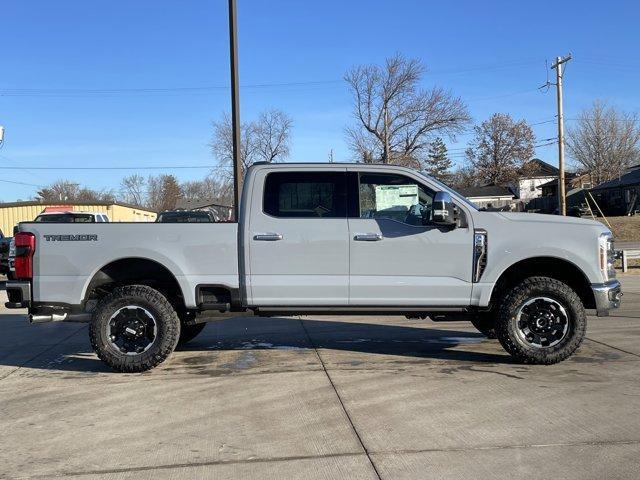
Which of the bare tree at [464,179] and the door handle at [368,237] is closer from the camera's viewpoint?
the door handle at [368,237]

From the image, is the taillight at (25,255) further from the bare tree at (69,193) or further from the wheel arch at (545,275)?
the bare tree at (69,193)

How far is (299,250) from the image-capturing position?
6344 mm

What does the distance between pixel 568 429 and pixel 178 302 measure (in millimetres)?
4302

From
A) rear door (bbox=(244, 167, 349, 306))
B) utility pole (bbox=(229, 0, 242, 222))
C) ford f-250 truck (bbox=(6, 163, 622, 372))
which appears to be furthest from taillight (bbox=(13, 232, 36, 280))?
utility pole (bbox=(229, 0, 242, 222))

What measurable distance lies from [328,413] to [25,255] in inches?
147

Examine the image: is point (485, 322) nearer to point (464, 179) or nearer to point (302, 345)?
point (302, 345)

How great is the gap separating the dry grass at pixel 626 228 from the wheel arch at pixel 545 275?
116 feet

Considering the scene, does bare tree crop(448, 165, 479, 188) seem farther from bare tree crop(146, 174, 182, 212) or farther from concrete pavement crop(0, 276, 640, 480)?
concrete pavement crop(0, 276, 640, 480)

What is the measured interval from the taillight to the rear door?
7.59ft

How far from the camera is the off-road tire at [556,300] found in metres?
6.32

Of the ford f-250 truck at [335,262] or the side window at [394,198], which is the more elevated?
the side window at [394,198]

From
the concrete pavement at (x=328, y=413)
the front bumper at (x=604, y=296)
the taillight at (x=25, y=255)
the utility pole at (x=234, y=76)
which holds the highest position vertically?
the utility pole at (x=234, y=76)

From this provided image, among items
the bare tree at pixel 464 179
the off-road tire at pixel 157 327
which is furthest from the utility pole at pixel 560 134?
the bare tree at pixel 464 179

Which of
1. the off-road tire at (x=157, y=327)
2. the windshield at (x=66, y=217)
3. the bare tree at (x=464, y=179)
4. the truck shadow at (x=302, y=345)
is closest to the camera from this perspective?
the off-road tire at (x=157, y=327)
